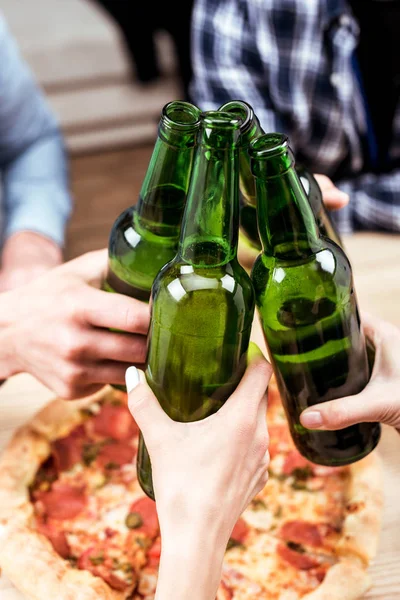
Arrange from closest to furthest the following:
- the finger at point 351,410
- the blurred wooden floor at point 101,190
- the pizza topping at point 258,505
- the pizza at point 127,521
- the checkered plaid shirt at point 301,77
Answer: the finger at point 351,410 < the pizza at point 127,521 < the pizza topping at point 258,505 < the checkered plaid shirt at point 301,77 < the blurred wooden floor at point 101,190

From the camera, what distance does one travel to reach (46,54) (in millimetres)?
2738

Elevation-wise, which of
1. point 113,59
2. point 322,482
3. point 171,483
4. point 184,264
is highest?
point 184,264

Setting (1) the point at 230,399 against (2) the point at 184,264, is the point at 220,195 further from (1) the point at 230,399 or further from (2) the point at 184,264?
(1) the point at 230,399

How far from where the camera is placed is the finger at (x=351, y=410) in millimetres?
642

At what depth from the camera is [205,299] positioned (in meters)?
0.59

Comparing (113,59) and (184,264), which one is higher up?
(184,264)

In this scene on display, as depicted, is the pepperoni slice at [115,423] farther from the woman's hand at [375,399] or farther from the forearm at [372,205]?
the forearm at [372,205]

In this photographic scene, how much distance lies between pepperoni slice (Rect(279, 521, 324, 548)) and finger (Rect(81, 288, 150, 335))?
12.1 inches

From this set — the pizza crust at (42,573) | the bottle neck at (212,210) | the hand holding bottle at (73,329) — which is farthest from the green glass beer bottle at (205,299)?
the pizza crust at (42,573)

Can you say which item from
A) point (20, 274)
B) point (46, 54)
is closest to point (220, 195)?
point (20, 274)

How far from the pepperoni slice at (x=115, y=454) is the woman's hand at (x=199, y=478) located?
1.05ft

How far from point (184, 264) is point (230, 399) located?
0.13 metres

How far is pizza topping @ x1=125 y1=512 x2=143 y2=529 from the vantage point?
0.83m

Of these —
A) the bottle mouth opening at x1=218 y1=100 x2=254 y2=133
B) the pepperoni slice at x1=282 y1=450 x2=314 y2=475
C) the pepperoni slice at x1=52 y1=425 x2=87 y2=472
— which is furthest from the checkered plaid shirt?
the bottle mouth opening at x1=218 y1=100 x2=254 y2=133
